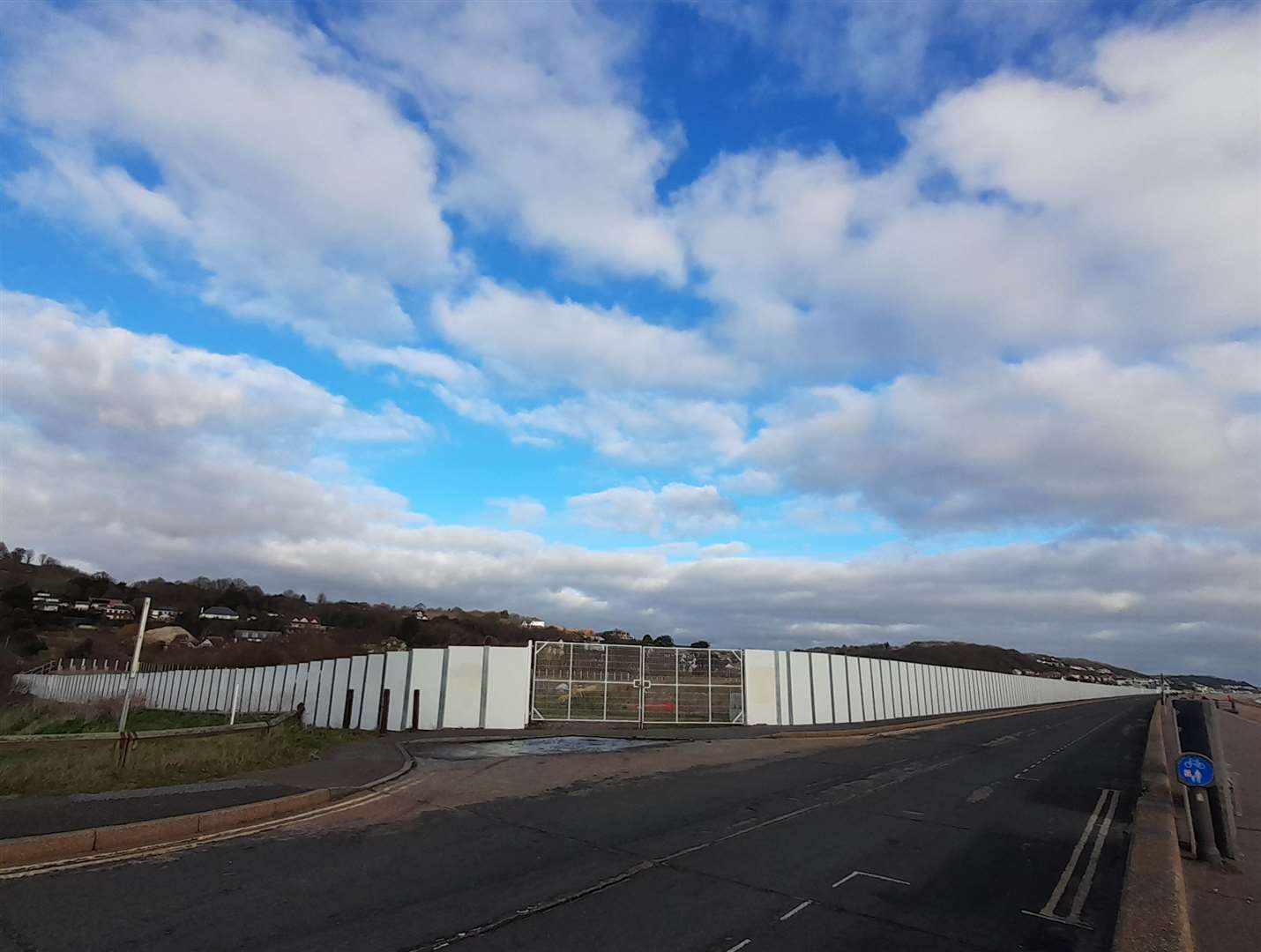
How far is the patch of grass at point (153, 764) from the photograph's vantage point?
445 inches

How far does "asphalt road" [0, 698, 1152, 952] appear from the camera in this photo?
605 cm

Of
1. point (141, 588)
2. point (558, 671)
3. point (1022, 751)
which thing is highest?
point (141, 588)

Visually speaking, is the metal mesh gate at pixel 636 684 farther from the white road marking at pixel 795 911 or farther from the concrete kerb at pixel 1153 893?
the white road marking at pixel 795 911

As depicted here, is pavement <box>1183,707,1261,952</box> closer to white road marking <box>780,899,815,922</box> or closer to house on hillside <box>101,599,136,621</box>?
white road marking <box>780,899,815,922</box>

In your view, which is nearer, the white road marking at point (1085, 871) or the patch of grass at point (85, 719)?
the white road marking at point (1085, 871)

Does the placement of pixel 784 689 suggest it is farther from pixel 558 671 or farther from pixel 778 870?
pixel 778 870

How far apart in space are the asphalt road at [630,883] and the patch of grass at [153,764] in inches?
182

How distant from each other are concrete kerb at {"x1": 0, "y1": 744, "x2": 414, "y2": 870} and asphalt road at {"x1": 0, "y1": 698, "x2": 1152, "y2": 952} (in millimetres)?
703

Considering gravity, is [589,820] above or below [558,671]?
below

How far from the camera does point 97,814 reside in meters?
9.16

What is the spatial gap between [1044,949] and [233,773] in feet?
43.1

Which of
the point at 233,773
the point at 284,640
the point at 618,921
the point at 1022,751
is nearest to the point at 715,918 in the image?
the point at 618,921

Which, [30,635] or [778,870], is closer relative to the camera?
[778,870]

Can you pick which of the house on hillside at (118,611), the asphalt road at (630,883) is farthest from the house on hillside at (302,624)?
the asphalt road at (630,883)
